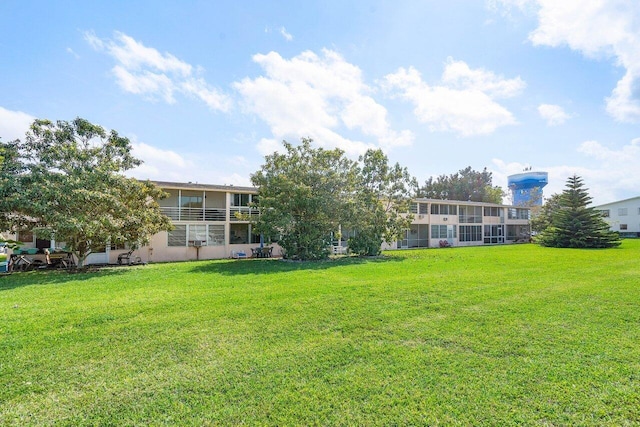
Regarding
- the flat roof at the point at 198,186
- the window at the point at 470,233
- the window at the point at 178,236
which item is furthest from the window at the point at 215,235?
the window at the point at 470,233

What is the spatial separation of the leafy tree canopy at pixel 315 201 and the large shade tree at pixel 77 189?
18.6 ft

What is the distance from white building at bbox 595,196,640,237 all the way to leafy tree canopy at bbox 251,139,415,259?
40.5 meters

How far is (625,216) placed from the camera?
1693 inches

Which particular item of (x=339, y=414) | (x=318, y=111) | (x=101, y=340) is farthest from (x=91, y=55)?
(x=339, y=414)

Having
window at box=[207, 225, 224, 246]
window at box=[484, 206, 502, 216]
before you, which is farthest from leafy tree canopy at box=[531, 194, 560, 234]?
window at box=[207, 225, 224, 246]

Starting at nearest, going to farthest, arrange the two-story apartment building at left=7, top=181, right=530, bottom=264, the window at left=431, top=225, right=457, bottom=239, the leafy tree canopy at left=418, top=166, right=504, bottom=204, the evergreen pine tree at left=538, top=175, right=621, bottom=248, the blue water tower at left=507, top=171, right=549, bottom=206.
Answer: the two-story apartment building at left=7, top=181, right=530, bottom=264 < the evergreen pine tree at left=538, top=175, right=621, bottom=248 < the window at left=431, top=225, right=457, bottom=239 < the leafy tree canopy at left=418, top=166, right=504, bottom=204 < the blue water tower at left=507, top=171, right=549, bottom=206

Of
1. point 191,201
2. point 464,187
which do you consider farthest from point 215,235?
point 464,187

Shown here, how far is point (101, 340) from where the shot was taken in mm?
5035

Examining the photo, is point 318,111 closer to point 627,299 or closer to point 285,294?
point 285,294

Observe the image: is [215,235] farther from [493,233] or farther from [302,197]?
[493,233]

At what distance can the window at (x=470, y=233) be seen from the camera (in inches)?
1287

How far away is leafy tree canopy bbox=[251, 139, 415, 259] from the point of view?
16312 mm

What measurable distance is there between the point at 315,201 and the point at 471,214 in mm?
23756

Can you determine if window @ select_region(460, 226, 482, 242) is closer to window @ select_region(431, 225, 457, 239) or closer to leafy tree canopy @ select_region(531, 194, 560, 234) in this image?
window @ select_region(431, 225, 457, 239)
